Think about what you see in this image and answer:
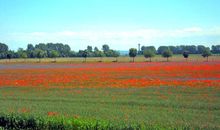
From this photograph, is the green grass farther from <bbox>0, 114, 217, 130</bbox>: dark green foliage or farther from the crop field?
<bbox>0, 114, 217, 130</bbox>: dark green foliage

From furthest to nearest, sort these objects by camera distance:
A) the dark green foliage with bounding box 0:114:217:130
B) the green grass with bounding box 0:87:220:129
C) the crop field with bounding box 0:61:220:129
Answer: the green grass with bounding box 0:87:220:129, the crop field with bounding box 0:61:220:129, the dark green foliage with bounding box 0:114:217:130

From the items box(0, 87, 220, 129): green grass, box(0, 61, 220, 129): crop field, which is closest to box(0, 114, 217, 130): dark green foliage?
box(0, 61, 220, 129): crop field

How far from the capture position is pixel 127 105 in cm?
2505

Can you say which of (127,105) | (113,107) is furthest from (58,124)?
(127,105)

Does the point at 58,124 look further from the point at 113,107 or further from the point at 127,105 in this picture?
the point at 127,105

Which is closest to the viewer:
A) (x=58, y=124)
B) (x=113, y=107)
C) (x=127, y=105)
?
(x=58, y=124)

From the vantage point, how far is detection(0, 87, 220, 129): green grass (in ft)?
63.7

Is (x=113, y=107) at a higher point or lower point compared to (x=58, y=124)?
lower

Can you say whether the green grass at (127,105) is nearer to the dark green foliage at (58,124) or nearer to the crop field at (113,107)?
the crop field at (113,107)

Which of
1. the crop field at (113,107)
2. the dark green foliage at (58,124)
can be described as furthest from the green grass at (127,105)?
the dark green foliage at (58,124)

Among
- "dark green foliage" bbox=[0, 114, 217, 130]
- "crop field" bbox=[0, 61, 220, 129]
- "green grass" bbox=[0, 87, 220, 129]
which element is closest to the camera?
"dark green foliage" bbox=[0, 114, 217, 130]

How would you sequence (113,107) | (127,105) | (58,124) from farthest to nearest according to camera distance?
(127,105)
(113,107)
(58,124)

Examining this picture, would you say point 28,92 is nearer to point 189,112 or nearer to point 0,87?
point 0,87

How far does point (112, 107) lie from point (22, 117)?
25.0ft
